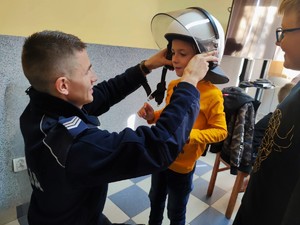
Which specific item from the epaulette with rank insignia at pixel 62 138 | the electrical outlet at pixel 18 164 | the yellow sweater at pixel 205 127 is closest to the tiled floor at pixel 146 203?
the electrical outlet at pixel 18 164

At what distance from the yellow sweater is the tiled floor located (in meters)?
0.66

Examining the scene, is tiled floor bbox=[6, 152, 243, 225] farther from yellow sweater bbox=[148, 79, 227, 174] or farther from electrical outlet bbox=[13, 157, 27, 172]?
yellow sweater bbox=[148, 79, 227, 174]

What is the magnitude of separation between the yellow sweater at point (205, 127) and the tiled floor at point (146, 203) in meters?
0.66

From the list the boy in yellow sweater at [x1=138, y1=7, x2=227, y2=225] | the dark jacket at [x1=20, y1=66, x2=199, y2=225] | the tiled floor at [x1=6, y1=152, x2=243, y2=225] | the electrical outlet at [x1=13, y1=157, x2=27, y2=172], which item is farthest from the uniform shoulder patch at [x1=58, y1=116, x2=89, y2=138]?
the tiled floor at [x1=6, y1=152, x2=243, y2=225]

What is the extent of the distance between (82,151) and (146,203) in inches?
49.0

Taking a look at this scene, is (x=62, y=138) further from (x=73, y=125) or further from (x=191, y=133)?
(x=191, y=133)

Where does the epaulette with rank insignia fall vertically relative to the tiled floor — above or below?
above

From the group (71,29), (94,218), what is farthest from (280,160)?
(71,29)

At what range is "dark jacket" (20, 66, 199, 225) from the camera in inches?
21.9

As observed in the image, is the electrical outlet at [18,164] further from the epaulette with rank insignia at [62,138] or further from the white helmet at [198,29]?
the white helmet at [198,29]

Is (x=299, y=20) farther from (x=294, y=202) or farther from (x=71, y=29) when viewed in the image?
(x=71, y=29)

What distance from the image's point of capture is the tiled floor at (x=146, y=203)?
4.94 feet

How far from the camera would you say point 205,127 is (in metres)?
1.04

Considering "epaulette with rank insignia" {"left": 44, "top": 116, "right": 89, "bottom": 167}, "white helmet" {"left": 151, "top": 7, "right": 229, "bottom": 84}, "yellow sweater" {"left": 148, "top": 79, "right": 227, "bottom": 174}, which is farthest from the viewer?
"yellow sweater" {"left": 148, "top": 79, "right": 227, "bottom": 174}
